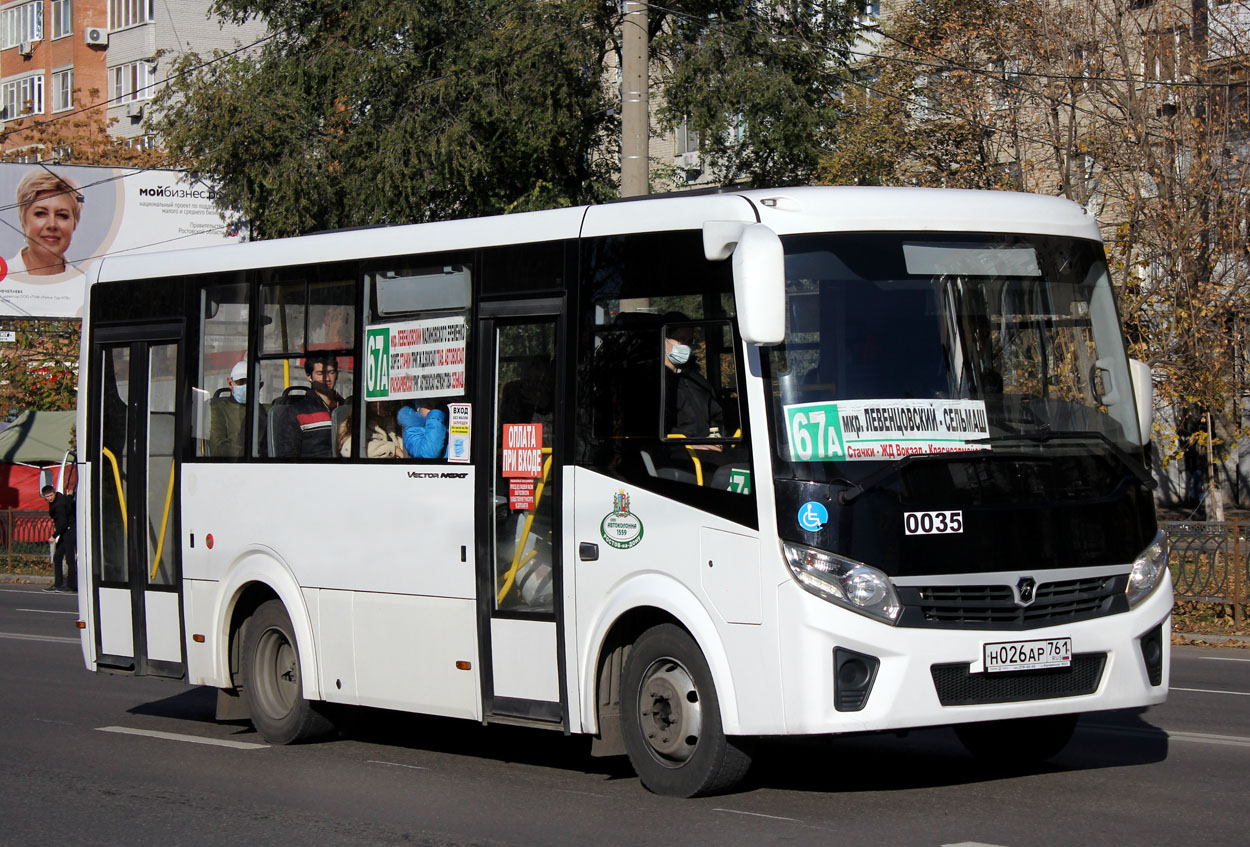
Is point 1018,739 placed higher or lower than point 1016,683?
lower

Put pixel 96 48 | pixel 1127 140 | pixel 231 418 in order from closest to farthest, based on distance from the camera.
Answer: pixel 231 418 → pixel 1127 140 → pixel 96 48

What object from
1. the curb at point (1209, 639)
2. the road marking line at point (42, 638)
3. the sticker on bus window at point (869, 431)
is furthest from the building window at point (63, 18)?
the sticker on bus window at point (869, 431)

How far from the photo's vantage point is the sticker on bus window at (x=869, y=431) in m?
7.65

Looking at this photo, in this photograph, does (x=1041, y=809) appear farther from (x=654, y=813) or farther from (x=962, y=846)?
(x=654, y=813)

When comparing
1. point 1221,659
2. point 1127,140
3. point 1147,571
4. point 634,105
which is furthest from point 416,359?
point 1127,140

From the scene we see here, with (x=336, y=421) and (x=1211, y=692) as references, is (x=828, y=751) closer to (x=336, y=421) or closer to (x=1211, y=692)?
(x=336, y=421)

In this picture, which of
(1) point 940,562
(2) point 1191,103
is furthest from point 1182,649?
(1) point 940,562

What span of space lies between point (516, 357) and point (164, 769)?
3.17 m

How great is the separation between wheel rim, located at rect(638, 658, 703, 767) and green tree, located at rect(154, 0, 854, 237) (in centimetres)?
2226

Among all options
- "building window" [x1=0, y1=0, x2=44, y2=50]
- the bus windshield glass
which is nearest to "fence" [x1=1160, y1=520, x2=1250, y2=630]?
the bus windshield glass

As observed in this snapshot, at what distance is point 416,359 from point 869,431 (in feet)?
10.4

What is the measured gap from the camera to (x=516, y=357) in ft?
30.3

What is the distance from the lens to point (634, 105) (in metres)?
16.4

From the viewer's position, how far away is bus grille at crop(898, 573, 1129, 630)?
7.53 m
